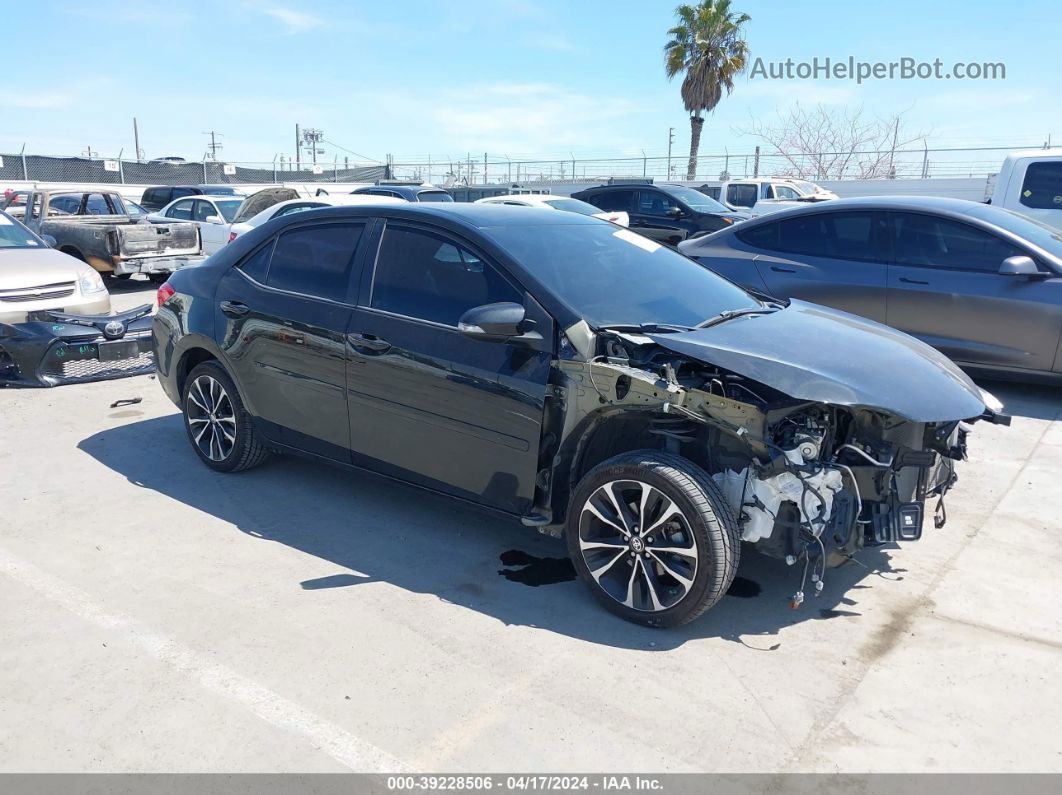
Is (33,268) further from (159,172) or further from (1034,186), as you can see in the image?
(159,172)

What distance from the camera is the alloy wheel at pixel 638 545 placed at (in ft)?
11.9

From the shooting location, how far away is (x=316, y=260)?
4.98 m

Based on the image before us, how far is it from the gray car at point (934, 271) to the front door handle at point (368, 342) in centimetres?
Answer: 463

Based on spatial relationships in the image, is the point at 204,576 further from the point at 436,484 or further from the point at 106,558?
the point at 436,484

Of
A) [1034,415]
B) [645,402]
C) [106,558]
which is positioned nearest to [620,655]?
[645,402]

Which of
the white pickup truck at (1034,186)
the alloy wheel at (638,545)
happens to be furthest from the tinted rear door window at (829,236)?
the white pickup truck at (1034,186)

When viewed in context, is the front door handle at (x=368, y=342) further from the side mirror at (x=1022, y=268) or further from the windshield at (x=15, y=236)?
the windshield at (x=15, y=236)

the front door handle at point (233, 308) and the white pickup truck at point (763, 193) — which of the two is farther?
the white pickup truck at point (763, 193)

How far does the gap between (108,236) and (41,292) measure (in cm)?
522

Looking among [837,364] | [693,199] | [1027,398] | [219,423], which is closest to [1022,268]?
[1027,398]

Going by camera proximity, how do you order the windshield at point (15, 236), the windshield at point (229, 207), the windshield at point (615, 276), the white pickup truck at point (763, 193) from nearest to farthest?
the windshield at point (615, 276) < the windshield at point (15, 236) < the windshield at point (229, 207) < the white pickup truck at point (763, 193)

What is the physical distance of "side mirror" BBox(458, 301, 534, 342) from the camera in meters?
3.85

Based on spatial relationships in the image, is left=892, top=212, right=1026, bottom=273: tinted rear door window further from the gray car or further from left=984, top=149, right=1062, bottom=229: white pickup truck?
left=984, top=149, right=1062, bottom=229: white pickup truck

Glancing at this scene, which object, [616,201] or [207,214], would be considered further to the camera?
[616,201]
